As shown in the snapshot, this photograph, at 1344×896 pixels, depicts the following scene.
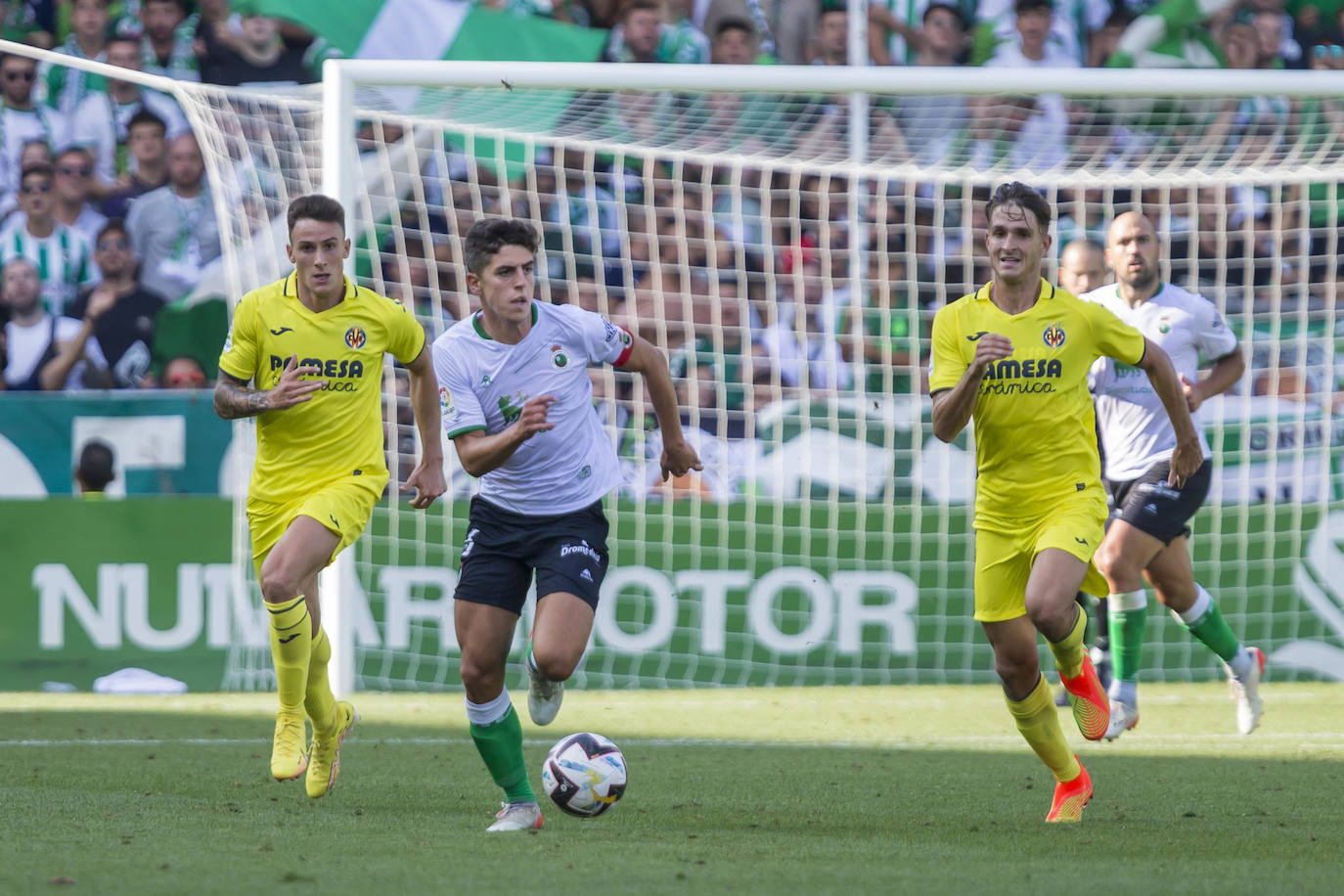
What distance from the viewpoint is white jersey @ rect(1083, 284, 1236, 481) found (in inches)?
313

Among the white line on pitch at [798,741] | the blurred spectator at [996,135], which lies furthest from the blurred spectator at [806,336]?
the white line on pitch at [798,741]

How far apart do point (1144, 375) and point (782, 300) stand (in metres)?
4.84

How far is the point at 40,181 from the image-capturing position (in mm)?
14227

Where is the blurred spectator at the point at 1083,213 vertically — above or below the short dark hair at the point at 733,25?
below

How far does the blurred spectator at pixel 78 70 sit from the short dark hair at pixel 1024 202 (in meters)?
11.0

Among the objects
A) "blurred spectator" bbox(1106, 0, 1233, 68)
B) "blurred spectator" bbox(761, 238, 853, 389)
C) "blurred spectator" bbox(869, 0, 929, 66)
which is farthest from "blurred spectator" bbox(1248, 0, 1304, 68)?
"blurred spectator" bbox(761, 238, 853, 389)

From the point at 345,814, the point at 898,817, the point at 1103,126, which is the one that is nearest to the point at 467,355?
the point at 345,814

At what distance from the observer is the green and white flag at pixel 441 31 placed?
15297 millimetres

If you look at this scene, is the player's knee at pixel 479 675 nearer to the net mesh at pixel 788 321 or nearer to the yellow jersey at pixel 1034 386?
the yellow jersey at pixel 1034 386

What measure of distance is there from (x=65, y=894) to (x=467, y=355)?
2343mm

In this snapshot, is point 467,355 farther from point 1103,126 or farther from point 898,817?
point 1103,126

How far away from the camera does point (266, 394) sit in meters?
5.95

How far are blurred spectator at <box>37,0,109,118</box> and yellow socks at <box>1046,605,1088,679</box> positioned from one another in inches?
452

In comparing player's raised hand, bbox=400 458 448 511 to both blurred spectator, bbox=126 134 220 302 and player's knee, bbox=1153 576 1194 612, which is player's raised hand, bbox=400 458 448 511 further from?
blurred spectator, bbox=126 134 220 302
